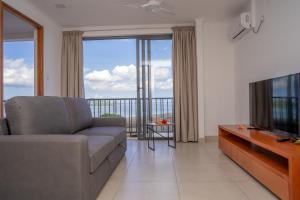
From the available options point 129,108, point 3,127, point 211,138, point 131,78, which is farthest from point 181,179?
point 129,108

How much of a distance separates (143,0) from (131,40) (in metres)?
1.37

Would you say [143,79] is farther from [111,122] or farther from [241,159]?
[241,159]

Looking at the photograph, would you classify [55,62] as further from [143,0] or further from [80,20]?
[143,0]

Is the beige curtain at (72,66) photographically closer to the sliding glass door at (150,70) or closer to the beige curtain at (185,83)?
the sliding glass door at (150,70)

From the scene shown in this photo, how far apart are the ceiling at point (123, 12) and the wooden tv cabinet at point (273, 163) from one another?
230 centimetres

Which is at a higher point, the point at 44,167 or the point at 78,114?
the point at 78,114

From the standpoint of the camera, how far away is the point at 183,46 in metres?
4.49

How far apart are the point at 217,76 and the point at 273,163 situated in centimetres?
280

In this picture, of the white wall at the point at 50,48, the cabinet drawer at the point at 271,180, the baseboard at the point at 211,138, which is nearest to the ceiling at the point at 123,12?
the white wall at the point at 50,48

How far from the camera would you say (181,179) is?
230 centimetres

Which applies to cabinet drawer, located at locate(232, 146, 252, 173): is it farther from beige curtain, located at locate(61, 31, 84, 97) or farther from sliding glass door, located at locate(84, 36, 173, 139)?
beige curtain, located at locate(61, 31, 84, 97)

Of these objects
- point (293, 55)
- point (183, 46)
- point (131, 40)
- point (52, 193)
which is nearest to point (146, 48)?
point (131, 40)

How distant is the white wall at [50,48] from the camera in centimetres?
375

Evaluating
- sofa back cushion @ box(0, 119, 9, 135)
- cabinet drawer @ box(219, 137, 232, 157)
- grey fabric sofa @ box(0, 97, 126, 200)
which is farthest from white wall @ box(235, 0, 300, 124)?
sofa back cushion @ box(0, 119, 9, 135)
